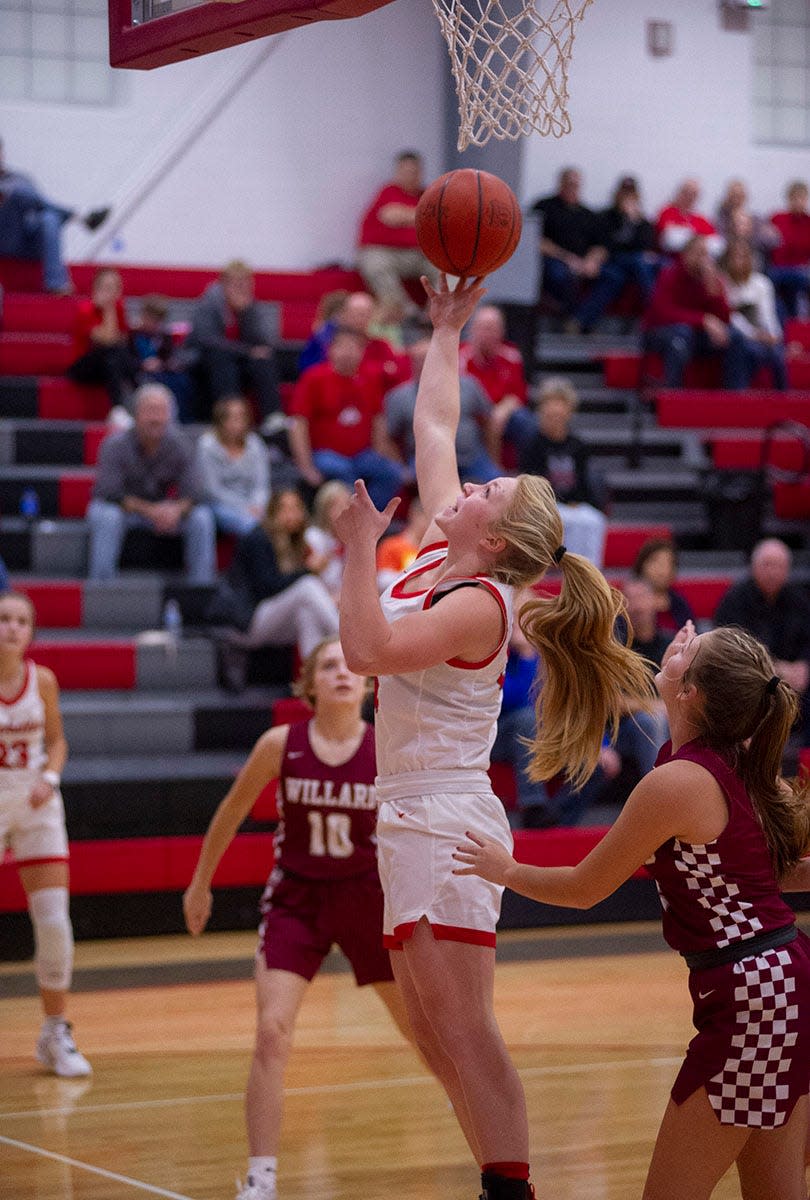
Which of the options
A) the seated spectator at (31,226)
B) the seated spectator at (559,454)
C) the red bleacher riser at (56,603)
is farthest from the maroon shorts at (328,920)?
the seated spectator at (31,226)

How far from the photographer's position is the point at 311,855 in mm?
4773

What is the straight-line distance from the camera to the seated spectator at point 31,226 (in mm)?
11414

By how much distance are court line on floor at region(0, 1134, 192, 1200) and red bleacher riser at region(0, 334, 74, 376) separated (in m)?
6.86

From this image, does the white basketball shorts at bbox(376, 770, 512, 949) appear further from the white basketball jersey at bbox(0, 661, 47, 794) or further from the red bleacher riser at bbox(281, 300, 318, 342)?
the red bleacher riser at bbox(281, 300, 318, 342)

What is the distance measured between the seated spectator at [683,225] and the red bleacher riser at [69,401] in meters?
5.00

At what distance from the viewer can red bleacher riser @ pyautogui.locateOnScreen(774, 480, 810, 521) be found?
1144cm

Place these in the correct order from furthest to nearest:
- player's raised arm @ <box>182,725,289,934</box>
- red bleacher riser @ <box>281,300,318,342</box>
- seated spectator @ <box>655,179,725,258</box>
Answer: seated spectator @ <box>655,179,725,258</box> < red bleacher riser @ <box>281,300,318,342</box> < player's raised arm @ <box>182,725,289,934</box>

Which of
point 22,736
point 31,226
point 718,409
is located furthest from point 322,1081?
point 718,409

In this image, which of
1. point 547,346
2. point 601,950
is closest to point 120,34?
point 601,950

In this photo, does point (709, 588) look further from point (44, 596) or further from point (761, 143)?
point (761, 143)

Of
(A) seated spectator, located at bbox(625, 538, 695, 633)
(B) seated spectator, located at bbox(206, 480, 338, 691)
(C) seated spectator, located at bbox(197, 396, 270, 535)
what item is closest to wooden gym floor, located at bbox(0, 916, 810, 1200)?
(B) seated spectator, located at bbox(206, 480, 338, 691)

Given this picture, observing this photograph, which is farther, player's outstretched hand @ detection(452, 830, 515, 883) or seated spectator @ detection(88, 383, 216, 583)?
seated spectator @ detection(88, 383, 216, 583)

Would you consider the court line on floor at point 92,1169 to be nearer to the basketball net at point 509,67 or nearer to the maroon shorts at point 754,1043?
the maroon shorts at point 754,1043

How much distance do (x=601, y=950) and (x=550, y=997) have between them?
0.95 m
